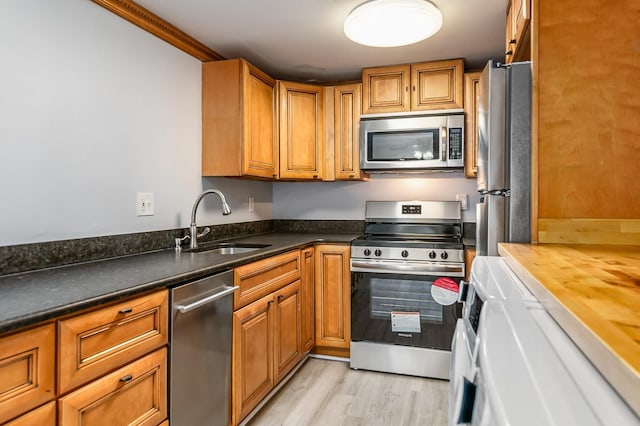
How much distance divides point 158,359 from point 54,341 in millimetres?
430

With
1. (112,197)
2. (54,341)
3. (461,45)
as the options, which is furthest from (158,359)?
(461,45)

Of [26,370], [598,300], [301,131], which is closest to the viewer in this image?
[598,300]

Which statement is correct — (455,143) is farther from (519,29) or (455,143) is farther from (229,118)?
(229,118)

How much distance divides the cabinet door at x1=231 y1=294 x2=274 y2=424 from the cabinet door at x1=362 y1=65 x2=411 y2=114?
1700 mm

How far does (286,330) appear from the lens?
2465 millimetres

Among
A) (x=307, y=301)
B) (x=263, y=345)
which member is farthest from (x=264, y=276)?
(x=307, y=301)

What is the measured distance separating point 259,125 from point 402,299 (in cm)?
156

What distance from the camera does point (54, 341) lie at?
3.47 ft

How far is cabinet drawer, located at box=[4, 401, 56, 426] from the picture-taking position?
970 mm

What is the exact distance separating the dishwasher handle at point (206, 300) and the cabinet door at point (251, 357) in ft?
0.51

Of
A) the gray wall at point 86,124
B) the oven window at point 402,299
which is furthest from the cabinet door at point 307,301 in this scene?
the gray wall at point 86,124

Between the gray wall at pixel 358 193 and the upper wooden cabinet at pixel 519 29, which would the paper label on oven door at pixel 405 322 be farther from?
the upper wooden cabinet at pixel 519 29

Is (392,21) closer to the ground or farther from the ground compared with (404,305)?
farther from the ground

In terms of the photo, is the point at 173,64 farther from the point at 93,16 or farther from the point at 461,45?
the point at 461,45
